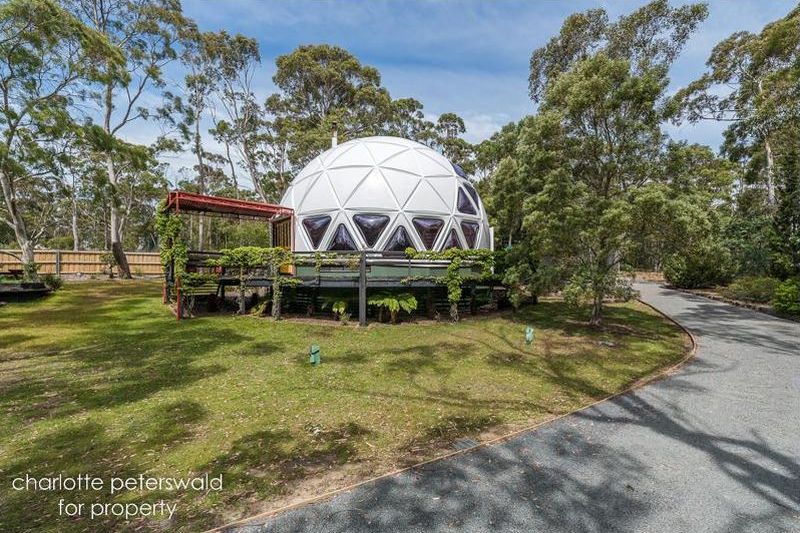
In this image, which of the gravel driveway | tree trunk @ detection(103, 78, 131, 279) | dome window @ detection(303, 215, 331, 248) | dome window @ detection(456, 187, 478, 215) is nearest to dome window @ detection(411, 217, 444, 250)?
dome window @ detection(456, 187, 478, 215)

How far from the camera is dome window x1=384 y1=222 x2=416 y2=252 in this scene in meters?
15.1

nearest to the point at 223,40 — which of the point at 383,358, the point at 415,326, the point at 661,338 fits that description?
the point at 415,326

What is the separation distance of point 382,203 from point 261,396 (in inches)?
416

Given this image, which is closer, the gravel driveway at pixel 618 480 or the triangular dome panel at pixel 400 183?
the gravel driveway at pixel 618 480

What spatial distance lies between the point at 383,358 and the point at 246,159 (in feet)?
101

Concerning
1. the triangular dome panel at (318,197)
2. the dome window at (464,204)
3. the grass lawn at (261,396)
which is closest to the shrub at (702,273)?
the dome window at (464,204)

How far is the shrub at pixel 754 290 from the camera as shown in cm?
1627

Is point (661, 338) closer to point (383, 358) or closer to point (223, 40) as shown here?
point (383, 358)

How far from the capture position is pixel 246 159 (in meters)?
33.4

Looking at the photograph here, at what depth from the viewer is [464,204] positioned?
17.2 metres

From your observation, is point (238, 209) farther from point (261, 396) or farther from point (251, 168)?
point (251, 168)

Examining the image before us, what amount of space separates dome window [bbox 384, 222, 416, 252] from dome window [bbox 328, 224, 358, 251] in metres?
1.42

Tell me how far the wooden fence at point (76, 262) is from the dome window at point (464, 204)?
73.3 ft

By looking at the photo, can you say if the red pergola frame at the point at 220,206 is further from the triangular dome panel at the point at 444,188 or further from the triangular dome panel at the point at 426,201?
the triangular dome panel at the point at 444,188
